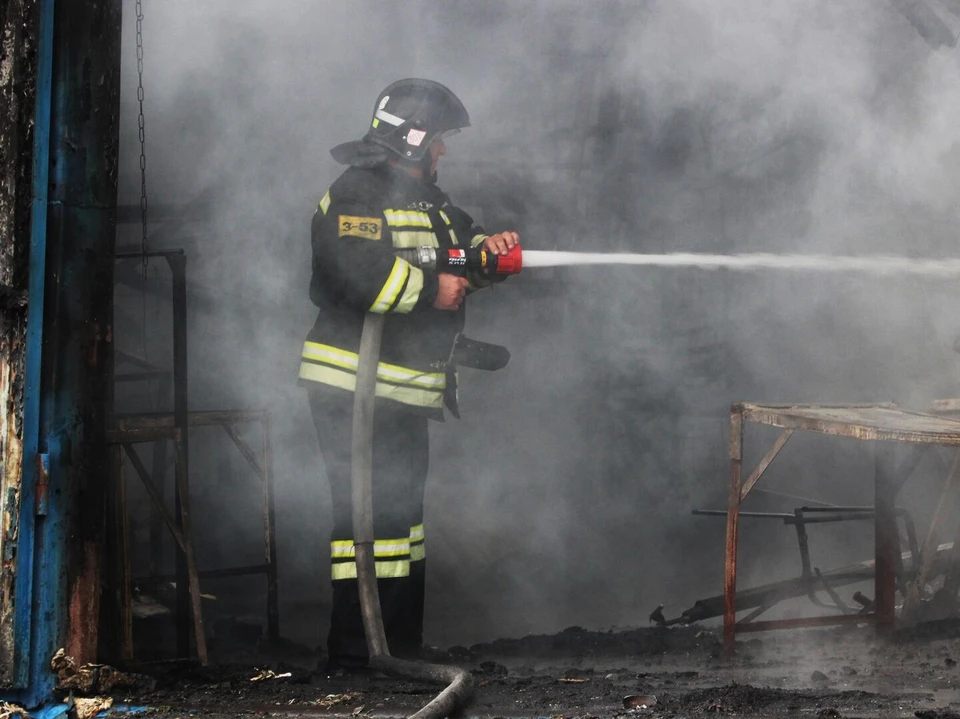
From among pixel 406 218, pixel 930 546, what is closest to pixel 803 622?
pixel 930 546

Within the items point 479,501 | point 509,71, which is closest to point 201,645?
point 479,501

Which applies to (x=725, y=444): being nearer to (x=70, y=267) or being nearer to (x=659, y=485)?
(x=659, y=485)

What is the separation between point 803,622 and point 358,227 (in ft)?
7.89

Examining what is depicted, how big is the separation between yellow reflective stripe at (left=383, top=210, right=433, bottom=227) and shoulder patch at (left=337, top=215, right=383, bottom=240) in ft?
0.40

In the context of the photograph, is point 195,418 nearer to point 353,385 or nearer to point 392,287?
Result: point 353,385

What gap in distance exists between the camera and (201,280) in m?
5.17

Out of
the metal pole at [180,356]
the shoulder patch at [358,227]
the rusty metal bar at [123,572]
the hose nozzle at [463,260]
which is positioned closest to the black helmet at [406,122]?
the shoulder patch at [358,227]

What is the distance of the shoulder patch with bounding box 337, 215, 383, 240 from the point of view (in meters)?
3.70

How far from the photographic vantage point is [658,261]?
4.63 meters

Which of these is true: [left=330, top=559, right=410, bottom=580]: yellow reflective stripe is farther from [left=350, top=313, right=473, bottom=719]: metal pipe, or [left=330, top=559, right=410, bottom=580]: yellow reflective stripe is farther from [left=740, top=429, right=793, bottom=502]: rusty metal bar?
[left=740, top=429, right=793, bottom=502]: rusty metal bar

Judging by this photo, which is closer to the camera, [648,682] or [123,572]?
[648,682]

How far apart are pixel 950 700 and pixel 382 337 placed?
2269mm

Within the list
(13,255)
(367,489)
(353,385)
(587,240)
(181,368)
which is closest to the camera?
(13,255)

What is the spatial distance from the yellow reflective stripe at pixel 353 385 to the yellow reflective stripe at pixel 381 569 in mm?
618
